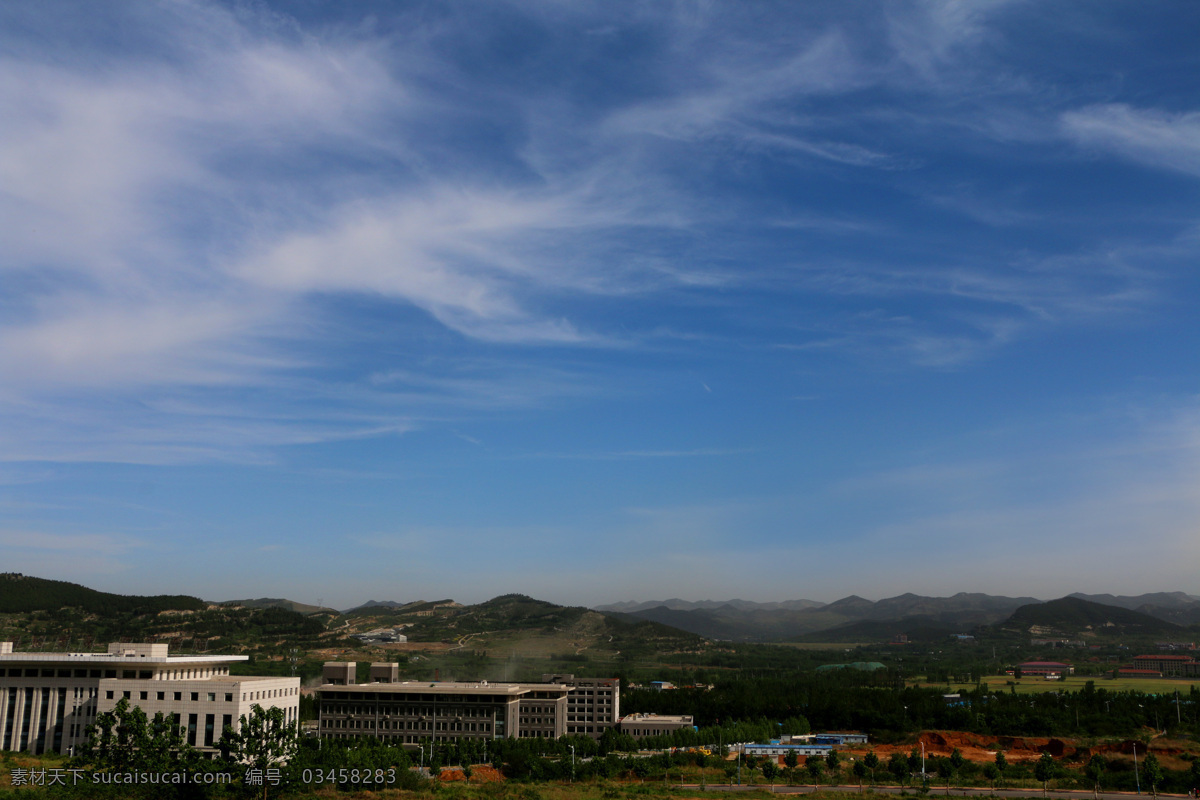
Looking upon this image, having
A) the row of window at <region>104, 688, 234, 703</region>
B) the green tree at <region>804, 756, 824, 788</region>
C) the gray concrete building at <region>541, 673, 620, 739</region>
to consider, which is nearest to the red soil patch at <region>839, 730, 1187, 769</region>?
the green tree at <region>804, 756, 824, 788</region>

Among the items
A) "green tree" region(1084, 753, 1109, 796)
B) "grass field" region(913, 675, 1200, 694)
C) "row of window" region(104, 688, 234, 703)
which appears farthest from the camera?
"grass field" region(913, 675, 1200, 694)

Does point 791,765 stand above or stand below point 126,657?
below

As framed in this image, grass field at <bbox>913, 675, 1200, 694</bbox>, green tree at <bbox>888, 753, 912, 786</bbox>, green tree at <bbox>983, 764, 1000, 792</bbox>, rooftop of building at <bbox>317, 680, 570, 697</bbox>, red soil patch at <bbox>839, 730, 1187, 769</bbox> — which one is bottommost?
grass field at <bbox>913, 675, 1200, 694</bbox>

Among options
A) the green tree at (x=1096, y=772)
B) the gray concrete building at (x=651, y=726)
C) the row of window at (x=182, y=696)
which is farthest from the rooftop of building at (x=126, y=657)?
the green tree at (x=1096, y=772)

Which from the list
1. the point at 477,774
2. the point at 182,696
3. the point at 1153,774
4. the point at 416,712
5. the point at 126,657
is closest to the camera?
the point at 1153,774

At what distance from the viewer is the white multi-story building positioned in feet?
244

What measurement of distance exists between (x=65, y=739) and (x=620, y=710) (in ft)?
238

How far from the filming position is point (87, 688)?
264 feet

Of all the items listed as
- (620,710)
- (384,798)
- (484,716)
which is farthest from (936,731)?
(384,798)

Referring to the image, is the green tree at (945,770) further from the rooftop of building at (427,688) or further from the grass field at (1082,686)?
the grass field at (1082,686)

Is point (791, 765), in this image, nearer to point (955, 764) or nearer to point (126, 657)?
point (955, 764)

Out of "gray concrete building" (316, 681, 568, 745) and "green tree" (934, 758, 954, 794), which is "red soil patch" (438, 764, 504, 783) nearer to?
"gray concrete building" (316, 681, 568, 745)

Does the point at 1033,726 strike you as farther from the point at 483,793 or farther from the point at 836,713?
the point at 483,793

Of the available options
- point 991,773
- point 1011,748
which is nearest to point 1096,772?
point 991,773
